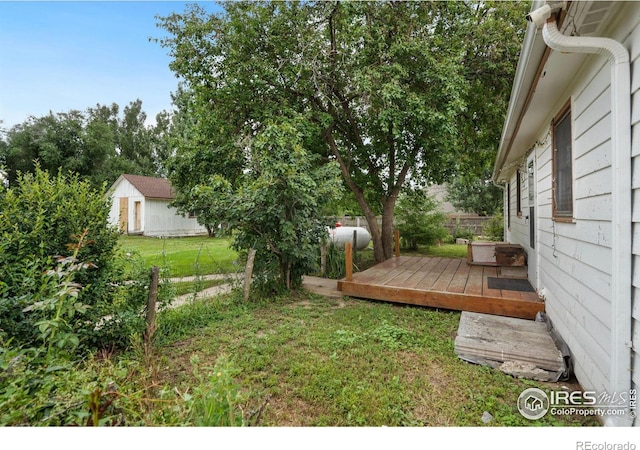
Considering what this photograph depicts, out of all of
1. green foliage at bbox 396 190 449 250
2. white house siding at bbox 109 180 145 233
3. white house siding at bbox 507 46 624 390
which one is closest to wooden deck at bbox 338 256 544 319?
white house siding at bbox 507 46 624 390

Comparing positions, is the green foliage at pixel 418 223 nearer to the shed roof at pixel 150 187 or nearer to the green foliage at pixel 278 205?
the green foliage at pixel 278 205

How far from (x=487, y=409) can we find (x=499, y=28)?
7.01 m

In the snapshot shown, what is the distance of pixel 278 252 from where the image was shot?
14.8 ft

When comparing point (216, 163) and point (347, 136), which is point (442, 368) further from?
point (347, 136)

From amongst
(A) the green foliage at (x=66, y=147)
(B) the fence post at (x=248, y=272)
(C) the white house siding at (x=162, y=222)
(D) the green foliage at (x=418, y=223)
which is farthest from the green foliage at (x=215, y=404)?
(C) the white house siding at (x=162, y=222)

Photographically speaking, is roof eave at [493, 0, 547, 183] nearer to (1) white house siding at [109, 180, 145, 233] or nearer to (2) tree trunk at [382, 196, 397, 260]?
(2) tree trunk at [382, 196, 397, 260]

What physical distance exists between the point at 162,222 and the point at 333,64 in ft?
44.1

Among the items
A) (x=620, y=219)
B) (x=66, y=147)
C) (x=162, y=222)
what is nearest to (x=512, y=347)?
(x=620, y=219)

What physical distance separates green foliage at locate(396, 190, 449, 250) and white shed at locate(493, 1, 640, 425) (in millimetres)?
6768

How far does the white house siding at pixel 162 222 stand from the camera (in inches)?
603

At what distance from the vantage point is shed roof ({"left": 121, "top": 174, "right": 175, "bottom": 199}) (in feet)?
50.3

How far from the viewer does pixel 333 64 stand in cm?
619

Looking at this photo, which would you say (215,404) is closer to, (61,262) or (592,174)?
(61,262)
